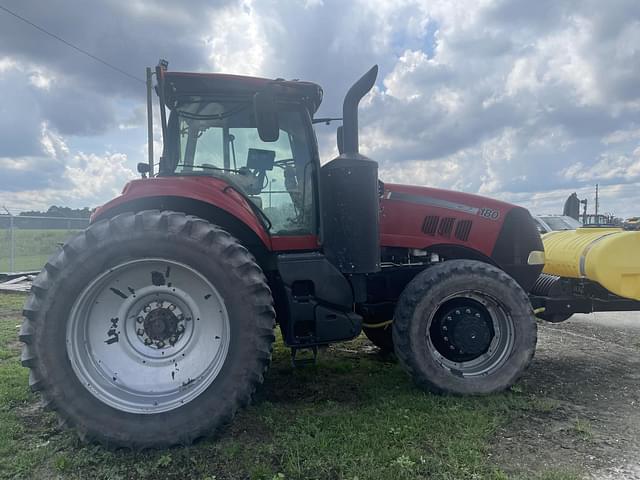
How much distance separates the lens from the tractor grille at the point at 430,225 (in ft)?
13.7

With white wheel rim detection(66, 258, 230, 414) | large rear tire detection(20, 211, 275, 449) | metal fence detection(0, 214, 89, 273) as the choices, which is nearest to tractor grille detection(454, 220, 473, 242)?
large rear tire detection(20, 211, 275, 449)

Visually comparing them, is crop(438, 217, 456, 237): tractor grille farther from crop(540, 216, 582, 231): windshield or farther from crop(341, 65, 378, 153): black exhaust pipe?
crop(540, 216, 582, 231): windshield

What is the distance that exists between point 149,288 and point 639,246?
170 inches

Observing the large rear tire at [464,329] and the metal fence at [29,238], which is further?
the metal fence at [29,238]

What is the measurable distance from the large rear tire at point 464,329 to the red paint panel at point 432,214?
1.67 ft

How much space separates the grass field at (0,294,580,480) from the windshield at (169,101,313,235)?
4.61 feet

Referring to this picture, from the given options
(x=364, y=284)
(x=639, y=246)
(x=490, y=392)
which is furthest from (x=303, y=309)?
(x=639, y=246)

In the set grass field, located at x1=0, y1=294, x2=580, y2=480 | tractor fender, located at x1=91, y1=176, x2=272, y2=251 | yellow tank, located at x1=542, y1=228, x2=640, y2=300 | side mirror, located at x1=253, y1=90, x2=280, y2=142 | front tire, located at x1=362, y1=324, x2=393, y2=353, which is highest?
side mirror, located at x1=253, y1=90, x2=280, y2=142

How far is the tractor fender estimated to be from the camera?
310 centimetres

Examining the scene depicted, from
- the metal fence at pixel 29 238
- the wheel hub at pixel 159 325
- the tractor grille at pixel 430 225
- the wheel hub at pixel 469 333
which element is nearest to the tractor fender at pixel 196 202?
the wheel hub at pixel 159 325

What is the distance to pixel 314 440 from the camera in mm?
2818

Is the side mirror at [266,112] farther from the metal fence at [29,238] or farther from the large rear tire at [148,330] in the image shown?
the metal fence at [29,238]

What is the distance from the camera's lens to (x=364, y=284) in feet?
12.1

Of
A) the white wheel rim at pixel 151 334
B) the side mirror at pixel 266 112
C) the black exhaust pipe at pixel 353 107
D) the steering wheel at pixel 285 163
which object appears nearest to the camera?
the white wheel rim at pixel 151 334
